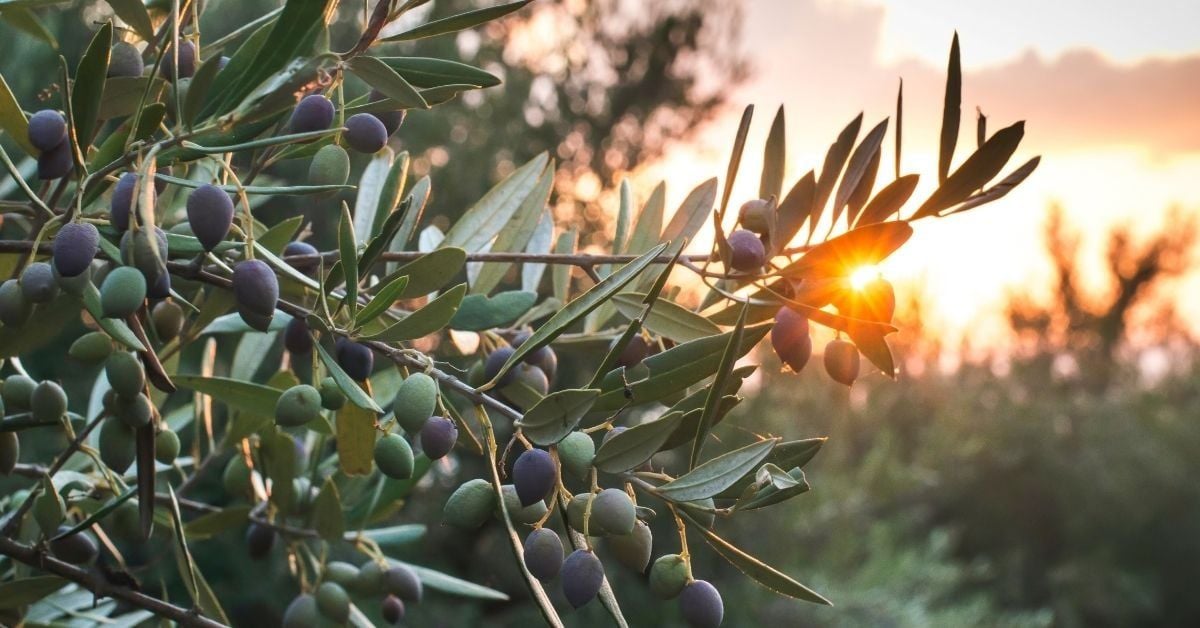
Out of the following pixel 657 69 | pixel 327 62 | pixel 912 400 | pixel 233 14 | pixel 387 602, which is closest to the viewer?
pixel 327 62

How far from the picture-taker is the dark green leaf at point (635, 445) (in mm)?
284

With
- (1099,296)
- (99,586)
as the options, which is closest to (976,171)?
(99,586)

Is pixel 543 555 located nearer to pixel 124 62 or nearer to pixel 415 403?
pixel 415 403

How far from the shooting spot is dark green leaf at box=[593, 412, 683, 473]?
0.93ft

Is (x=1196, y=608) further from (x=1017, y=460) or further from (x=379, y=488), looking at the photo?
(x=379, y=488)

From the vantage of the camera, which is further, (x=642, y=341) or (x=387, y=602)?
(x=387, y=602)

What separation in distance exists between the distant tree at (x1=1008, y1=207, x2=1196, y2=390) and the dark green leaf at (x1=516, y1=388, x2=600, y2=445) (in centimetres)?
1003

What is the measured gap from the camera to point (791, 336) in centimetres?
34

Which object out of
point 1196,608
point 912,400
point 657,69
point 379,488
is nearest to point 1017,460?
point 912,400

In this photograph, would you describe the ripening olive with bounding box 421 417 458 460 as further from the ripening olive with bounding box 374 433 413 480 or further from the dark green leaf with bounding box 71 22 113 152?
the dark green leaf with bounding box 71 22 113 152

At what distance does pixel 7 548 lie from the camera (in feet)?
1.22

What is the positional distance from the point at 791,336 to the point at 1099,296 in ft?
35.7

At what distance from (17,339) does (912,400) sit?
746cm

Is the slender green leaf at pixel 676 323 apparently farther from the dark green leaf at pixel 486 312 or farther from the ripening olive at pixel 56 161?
the ripening olive at pixel 56 161
